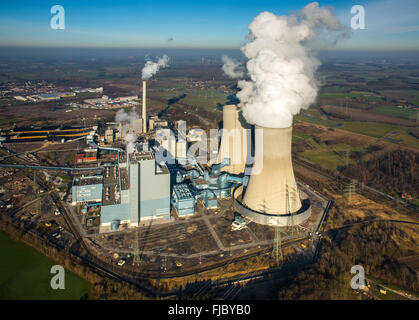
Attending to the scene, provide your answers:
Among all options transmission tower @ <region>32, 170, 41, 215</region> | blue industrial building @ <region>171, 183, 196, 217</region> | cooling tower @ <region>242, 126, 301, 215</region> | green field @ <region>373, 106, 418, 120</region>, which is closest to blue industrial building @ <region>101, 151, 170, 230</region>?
blue industrial building @ <region>171, 183, 196, 217</region>

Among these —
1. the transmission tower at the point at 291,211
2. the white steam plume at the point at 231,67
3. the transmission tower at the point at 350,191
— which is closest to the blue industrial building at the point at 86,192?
the transmission tower at the point at 291,211

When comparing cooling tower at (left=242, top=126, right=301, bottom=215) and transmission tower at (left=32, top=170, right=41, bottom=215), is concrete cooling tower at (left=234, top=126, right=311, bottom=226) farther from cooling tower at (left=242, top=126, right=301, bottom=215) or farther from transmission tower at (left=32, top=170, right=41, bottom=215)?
A: transmission tower at (left=32, top=170, right=41, bottom=215)

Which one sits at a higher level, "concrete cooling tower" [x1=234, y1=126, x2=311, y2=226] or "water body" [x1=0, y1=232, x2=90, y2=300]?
"concrete cooling tower" [x1=234, y1=126, x2=311, y2=226]

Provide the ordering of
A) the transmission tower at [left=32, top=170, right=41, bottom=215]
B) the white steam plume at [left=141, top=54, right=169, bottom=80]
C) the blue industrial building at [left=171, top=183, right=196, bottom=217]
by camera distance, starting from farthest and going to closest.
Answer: the white steam plume at [left=141, top=54, right=169, bottom=80]
the transmission tower at [left=32, top=170, right=41, bottom=215]
the blue industrial building at [left=171, top=183, right=196, bottom=217]

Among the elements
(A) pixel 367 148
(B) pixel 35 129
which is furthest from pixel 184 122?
(A) pixel 367 148

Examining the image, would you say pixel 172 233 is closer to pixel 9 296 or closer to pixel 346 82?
pixel 9 296

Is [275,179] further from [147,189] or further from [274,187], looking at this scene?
[147,189]
